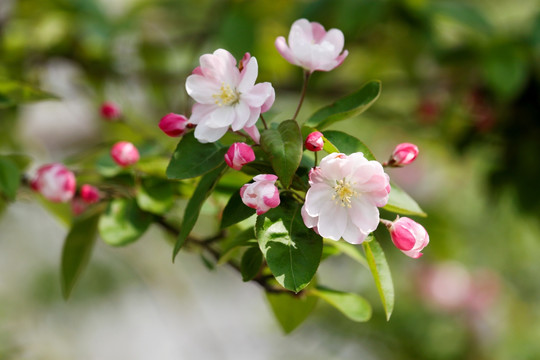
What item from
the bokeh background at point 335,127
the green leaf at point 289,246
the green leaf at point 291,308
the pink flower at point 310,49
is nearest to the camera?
the green leaf at point 289,246

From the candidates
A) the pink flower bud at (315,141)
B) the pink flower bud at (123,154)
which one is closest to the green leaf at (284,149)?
the pink flower bud at (315,141)

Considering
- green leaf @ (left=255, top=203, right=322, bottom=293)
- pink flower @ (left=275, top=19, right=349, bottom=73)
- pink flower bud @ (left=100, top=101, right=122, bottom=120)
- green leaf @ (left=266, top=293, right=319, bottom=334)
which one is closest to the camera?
green leaf @ (left=255, top=203, right=322, bottom=293)

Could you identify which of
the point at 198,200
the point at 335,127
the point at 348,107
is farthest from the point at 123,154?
the point at 335,127

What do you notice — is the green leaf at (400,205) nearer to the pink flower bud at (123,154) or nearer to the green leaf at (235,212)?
the green leaf at (235,212)

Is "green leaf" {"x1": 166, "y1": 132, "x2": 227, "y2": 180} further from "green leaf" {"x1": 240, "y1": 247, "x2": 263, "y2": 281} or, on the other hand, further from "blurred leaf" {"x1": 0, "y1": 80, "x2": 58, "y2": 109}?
"blurred leaf" {"x1": 0, "y1": 80, "x2": 58, "y2": 109}

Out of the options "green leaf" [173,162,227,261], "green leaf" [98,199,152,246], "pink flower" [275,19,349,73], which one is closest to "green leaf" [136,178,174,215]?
"green leaf" [98,199,152,246]
